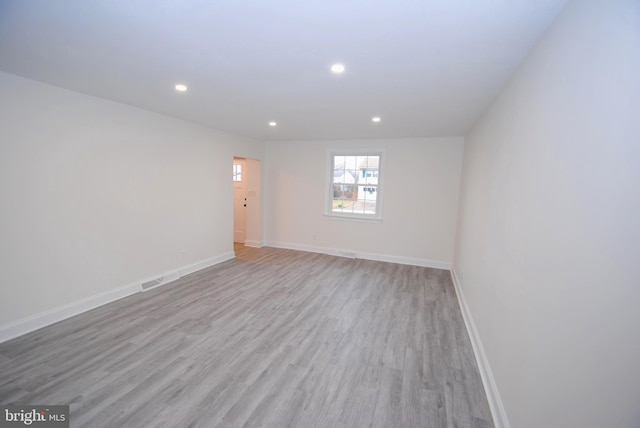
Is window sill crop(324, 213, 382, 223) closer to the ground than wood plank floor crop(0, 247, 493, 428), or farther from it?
farther from it

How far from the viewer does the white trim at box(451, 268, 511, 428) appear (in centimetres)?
172

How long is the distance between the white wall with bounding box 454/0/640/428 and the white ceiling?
402 mm

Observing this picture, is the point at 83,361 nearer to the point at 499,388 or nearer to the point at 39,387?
the point at 39,387

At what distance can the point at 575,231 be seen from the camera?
1.06m

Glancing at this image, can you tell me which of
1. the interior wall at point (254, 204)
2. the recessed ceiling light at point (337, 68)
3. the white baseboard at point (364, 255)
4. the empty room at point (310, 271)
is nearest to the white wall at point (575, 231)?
the empty room at point (310, 271)

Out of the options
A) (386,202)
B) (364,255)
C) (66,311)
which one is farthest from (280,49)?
(364,255)

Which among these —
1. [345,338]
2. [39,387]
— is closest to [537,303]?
[345,338]

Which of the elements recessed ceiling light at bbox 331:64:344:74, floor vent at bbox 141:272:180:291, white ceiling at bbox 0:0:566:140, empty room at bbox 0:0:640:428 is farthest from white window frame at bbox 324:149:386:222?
recessed ceiling light at bbox 331:64:344:74

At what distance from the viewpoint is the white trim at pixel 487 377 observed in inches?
67.8

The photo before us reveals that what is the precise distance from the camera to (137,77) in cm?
239

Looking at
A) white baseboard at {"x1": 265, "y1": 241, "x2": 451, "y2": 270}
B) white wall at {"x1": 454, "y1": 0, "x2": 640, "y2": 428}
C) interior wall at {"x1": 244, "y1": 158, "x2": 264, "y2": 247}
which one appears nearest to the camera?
white wall at {"x1": 454, "y1": 0, "x2": 640, "y2": 428}

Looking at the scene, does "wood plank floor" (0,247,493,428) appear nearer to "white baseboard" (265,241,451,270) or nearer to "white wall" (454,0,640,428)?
"white wall" (454,0,640,428)

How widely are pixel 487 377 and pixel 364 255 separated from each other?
3.67 m

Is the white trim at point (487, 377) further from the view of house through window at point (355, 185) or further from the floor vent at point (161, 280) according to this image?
the floor vent at point (161, 280)
